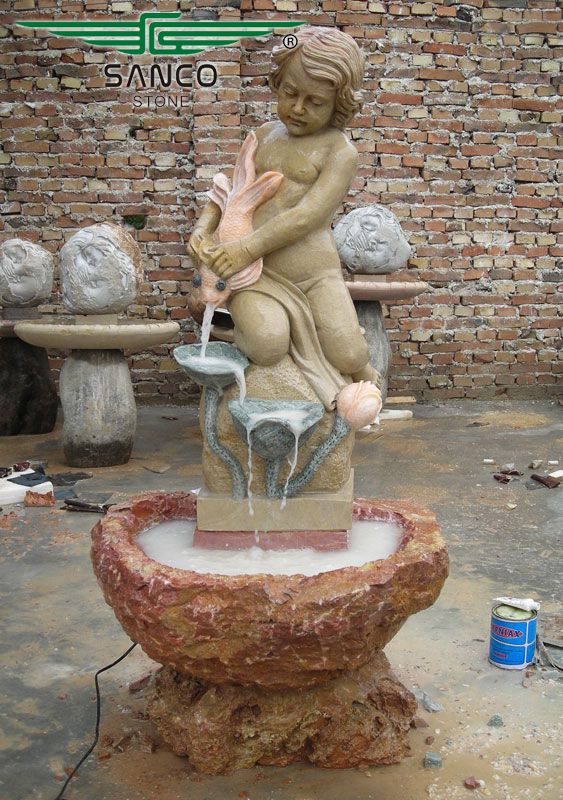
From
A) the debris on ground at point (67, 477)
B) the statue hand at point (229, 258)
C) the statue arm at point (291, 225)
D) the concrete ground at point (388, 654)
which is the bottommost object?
the debris on ground at point (67, 477)

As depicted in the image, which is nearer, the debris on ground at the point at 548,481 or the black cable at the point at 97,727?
the black cable at the point at 97,727

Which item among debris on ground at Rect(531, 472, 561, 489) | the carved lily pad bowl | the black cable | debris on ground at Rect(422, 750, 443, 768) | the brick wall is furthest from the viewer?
the brick wall

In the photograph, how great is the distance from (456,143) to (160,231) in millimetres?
2540

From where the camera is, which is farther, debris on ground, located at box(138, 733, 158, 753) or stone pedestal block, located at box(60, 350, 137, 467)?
stone pedestal block, located at box(60, 350, 137, 467)

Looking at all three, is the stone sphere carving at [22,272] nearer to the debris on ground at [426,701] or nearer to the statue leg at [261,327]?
the statue leg at [261,327]

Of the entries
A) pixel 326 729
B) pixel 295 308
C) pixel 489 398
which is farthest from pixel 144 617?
pixel 489 398

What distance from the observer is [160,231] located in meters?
7.21

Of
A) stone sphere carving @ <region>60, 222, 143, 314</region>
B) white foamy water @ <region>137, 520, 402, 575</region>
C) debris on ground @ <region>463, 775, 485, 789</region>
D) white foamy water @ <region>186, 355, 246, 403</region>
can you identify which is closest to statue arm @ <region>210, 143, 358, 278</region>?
white foamy water @ <region>186, 355, 246, 403</region>

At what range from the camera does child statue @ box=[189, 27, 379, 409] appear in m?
2.61

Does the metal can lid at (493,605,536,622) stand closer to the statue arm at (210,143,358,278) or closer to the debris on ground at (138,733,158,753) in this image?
the debris on ground at (138,733,158,753)

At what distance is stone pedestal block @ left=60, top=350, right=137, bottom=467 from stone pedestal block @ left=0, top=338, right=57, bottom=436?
3.17 feet

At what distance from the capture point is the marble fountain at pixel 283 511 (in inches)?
89.7

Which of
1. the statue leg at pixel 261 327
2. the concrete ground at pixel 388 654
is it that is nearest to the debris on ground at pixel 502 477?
the concrete ground at pixel 388 654

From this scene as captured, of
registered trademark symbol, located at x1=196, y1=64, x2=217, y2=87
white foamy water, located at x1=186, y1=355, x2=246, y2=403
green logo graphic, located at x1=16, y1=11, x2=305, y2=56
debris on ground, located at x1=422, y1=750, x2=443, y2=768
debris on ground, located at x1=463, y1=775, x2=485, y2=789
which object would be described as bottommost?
debris on ground, located at x1=422, y1=750, x2=443, y2=768
